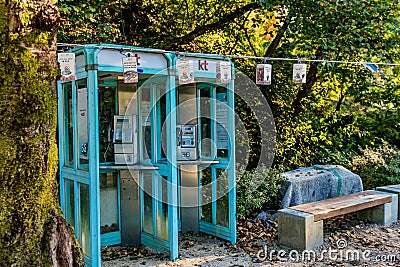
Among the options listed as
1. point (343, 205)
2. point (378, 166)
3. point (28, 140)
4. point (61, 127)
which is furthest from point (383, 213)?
point (28, 140)

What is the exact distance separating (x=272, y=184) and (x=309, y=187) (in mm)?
497

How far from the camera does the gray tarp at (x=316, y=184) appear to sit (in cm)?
600

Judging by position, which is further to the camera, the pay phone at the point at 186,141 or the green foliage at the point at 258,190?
the green foliage at the point at 258,190

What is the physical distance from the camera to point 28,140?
2.37 m

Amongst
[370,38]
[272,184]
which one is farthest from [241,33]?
[272,184]

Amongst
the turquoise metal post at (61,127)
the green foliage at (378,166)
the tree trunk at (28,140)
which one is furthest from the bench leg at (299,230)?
the green foliage at (378,166)

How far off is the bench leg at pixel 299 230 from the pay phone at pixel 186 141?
1162mm

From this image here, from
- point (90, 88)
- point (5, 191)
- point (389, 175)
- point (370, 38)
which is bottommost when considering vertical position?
point (389, 175)

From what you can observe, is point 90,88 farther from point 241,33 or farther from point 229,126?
point 241,33

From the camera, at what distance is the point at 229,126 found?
493cm

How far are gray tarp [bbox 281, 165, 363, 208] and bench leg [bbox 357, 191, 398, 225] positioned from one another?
0.59 metres

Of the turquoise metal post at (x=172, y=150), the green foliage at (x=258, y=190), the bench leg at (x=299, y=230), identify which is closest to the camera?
the turquoise metal post at (x=172, y=150)

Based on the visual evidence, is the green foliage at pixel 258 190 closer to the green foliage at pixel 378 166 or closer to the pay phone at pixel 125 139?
the pay phone at pixel 125 139

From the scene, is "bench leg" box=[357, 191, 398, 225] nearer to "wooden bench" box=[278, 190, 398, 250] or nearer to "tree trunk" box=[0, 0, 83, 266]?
"wooden bench" box=[278, 190, 398, 250]
